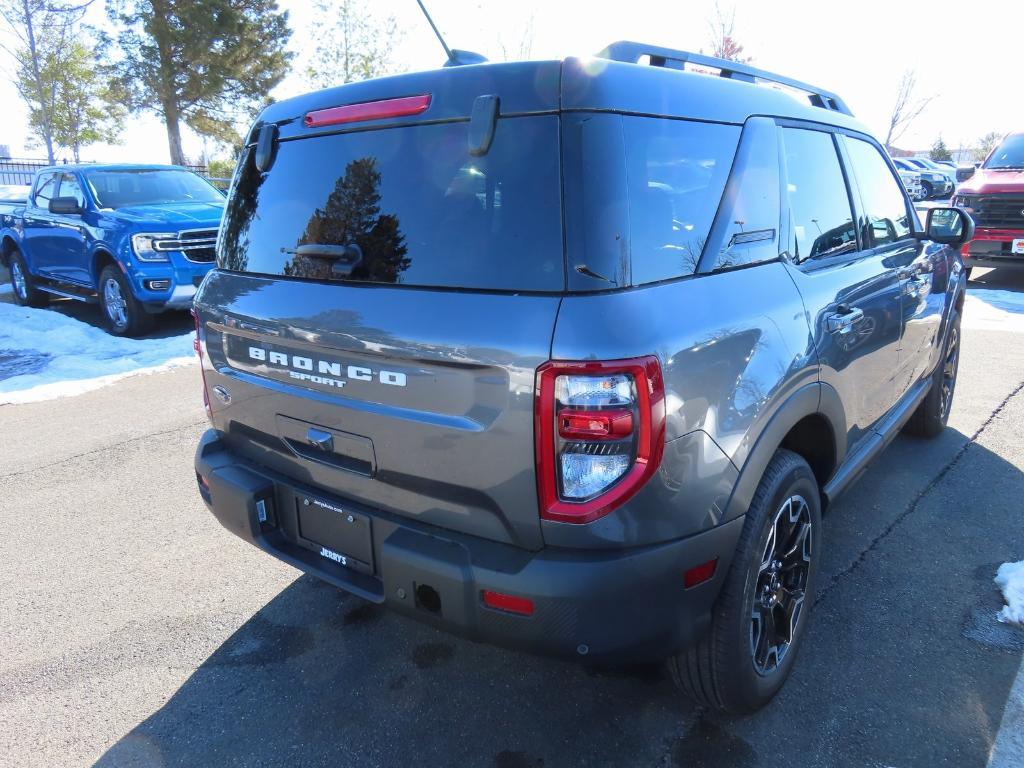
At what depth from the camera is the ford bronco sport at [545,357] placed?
1791mm

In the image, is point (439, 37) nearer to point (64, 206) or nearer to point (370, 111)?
point (370, 111)

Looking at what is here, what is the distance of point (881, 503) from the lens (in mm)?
3934

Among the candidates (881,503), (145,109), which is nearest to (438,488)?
(881,503)

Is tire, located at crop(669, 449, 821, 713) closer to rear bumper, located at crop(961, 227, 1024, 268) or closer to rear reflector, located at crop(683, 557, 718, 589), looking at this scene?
rear reflector, located at crop(683, 557, 718, 589)

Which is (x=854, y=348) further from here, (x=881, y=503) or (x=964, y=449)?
(x=964, y=449)

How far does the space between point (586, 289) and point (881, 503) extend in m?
Result: 2.97

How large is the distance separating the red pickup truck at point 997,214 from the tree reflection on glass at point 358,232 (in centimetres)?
1109

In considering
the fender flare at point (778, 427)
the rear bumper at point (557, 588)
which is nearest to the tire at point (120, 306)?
the rear bumper at point (557, 588)

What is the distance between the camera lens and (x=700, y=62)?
8.18ft

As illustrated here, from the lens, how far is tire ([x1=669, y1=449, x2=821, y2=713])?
6.94 feet

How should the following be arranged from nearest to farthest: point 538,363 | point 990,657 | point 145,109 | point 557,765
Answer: point 538,363
point 557,765
point 990,657
point 145,109

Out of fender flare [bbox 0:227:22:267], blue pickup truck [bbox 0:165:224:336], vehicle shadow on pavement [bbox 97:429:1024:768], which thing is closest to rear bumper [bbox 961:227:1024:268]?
vehicle shadow on pavement [bbox 97:429:1024:768]

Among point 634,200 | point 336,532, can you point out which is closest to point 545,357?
point 634,200

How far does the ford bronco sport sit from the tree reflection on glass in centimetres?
1
